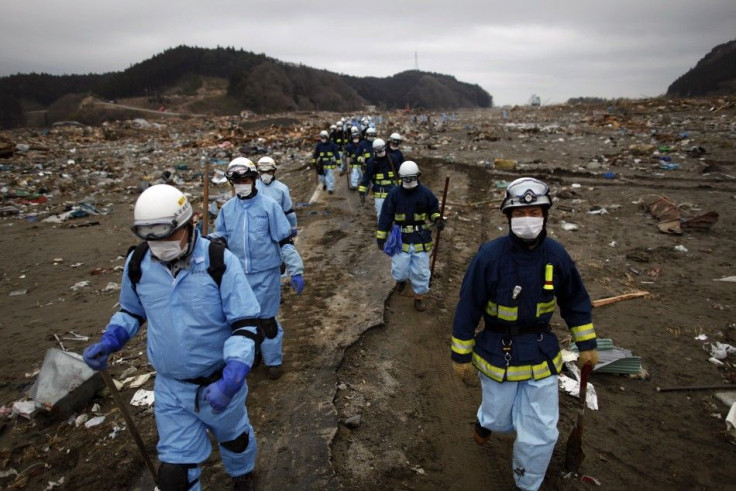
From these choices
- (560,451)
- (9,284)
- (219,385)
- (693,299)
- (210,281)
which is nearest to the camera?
(219,385)

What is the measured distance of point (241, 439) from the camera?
2.47 meters

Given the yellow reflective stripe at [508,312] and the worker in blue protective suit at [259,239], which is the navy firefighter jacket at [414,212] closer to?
the worker in blue protective suit at [259,239]

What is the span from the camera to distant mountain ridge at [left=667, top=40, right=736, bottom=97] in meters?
39.1

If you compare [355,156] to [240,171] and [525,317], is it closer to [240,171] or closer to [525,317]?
[240,171]

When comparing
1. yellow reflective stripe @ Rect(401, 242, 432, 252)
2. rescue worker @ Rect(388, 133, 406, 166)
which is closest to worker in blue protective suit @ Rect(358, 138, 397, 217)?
rescue worker @ Rect(388, 133, 406, 166)

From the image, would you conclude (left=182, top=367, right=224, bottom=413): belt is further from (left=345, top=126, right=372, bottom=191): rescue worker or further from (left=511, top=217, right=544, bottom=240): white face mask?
(left=345, top=126, right=372, bottom=191): rescue worker

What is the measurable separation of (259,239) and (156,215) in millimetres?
1719

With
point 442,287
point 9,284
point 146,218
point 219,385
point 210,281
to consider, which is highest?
point 146,218

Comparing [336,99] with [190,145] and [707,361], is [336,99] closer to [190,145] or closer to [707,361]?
[190,145]

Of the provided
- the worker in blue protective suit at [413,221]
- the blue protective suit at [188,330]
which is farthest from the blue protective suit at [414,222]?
the blue protective suit at [188,330]

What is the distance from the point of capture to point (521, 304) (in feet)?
7.78

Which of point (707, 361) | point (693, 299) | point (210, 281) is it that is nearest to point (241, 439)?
point (210, 281)

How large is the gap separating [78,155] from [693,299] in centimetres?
2435

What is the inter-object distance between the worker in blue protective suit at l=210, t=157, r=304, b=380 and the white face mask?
2.22m
